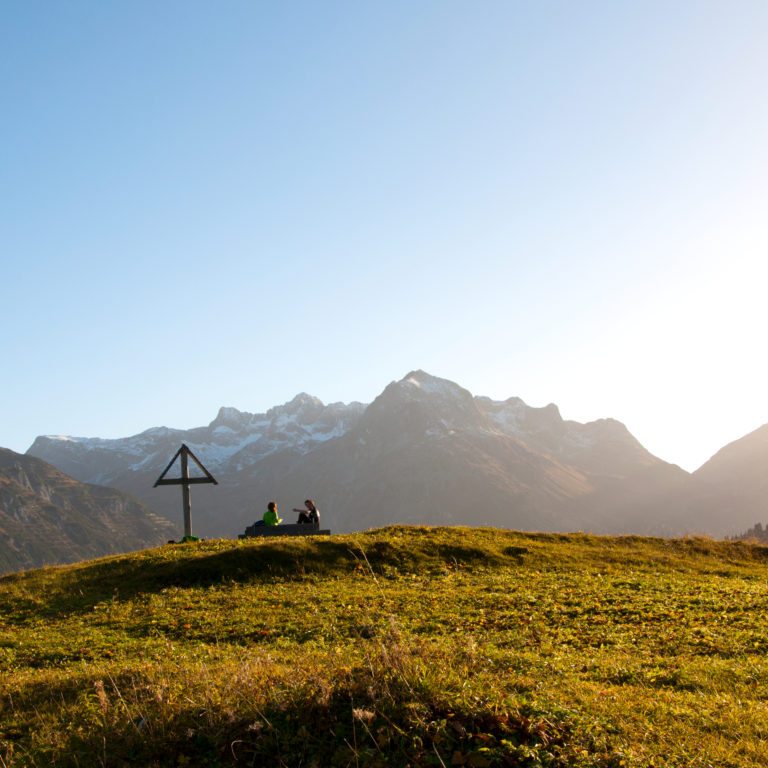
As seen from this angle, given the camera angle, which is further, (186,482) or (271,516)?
(186,482)

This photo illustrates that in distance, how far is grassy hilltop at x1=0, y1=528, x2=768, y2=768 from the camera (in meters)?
8.27

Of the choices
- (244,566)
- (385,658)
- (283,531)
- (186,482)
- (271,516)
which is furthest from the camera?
(186,482)

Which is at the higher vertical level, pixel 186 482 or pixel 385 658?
pixel 186 482

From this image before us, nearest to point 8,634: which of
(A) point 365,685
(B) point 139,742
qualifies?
(B) point 139,742

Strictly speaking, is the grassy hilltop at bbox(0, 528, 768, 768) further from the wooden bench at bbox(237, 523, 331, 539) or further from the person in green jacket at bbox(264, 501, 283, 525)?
the person in green jacket at bbox(264, 501, 283, 525)

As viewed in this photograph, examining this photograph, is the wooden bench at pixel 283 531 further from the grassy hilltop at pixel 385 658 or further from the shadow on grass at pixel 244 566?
the shadow on grass at pixel 244 566

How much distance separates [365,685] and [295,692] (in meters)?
0.95

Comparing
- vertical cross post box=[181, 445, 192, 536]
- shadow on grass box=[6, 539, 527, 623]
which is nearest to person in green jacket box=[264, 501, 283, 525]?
vertical cross post box=[181, 445, 192, 536]

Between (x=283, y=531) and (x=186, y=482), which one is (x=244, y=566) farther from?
(x=186, y=482)

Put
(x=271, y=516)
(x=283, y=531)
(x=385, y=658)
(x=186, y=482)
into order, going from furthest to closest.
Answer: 1. (x=186, y=482)
2. (x=271, y=516)
3. (x=283, y=531)
4. (x=385, y=658)

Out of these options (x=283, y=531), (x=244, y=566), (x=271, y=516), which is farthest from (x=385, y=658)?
(x=271, y=516)

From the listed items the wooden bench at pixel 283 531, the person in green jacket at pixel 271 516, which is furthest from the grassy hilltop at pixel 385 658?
the person in green jacket at pixel 271 516

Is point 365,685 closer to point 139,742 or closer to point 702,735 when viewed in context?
point 139,742

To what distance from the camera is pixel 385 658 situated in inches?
367
